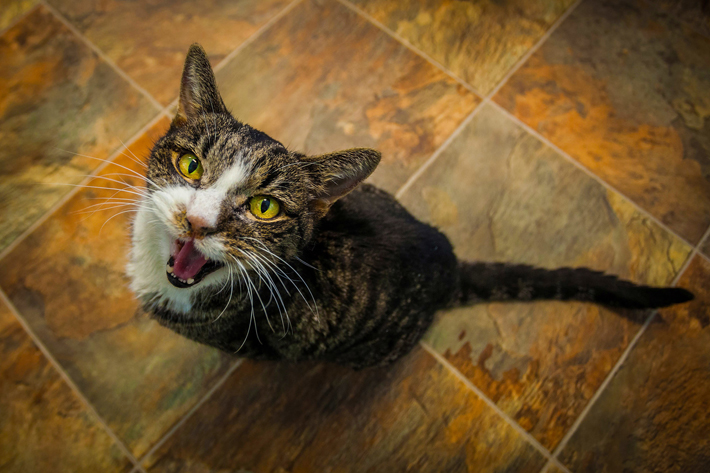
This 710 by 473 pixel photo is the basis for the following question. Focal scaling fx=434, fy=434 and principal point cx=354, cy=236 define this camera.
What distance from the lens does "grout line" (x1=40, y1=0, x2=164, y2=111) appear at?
1.97 m

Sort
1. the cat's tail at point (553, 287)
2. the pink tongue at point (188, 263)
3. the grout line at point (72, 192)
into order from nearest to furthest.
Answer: the pink tongue at point (188, 263) < the cat's tail at point (553, 287) < the grout line at point (72, 192)

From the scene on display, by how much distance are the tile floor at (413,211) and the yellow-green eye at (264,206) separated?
612 mm

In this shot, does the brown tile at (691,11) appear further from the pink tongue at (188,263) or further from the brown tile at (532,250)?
the pink tongue at (188,263)

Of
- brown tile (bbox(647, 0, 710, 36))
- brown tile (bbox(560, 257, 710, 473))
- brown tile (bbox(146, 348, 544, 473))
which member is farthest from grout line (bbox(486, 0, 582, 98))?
brown tile (bbox(146, 348, 544, 473))

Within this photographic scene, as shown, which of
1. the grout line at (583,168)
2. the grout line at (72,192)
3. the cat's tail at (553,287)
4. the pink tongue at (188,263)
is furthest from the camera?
the grout line at (583,168)

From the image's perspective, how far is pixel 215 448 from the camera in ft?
5.22

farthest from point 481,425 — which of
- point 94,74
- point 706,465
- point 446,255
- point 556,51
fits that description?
point 94,74

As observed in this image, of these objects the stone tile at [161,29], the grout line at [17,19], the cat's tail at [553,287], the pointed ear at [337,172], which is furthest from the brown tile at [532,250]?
the grout line at [17,19]

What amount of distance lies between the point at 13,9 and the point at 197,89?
164 centimetres

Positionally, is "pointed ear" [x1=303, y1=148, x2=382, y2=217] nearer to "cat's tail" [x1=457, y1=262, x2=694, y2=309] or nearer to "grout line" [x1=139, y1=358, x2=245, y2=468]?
"cat's tail" [x1=457, y1=262, x2=694, y2=309]

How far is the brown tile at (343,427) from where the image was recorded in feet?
5.24

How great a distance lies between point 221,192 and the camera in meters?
1.05

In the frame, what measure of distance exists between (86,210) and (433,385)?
5.18 ft

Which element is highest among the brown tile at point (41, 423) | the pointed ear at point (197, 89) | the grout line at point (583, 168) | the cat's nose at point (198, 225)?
the grout line at point (583, 168)
